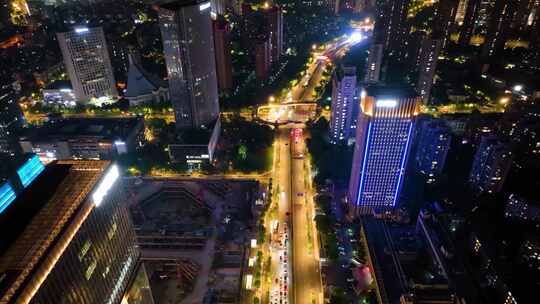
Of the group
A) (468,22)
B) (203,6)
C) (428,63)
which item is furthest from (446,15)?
(203,6)

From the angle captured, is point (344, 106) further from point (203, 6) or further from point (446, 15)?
point (446, 15)

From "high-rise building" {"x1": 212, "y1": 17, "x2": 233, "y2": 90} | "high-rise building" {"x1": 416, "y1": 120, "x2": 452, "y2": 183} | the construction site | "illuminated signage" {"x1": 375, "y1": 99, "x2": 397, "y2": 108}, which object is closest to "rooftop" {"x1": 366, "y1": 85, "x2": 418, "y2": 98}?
"illuminated signage" {"x1": 375, "y1": 99, "x2": 397, "y2": 108}

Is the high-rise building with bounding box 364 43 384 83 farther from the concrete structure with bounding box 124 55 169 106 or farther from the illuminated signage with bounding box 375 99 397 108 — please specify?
the concrete structure with bounding box 124 55 169 106

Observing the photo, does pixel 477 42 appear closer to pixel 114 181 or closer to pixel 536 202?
pixel 536 202

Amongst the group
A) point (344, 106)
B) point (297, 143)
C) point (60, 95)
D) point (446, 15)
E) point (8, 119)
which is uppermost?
point (446, 15)

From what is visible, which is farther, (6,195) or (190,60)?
(190,60)

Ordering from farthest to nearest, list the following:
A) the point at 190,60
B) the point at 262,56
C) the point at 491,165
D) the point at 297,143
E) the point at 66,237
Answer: the point at 262,56, the point at 297,143, the point at 190,60, the point at 491,165, the point at 66,237

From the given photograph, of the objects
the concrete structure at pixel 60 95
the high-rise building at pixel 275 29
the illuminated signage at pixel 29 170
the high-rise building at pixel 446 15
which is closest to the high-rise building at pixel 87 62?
the concrete structure at pixel 60 95
